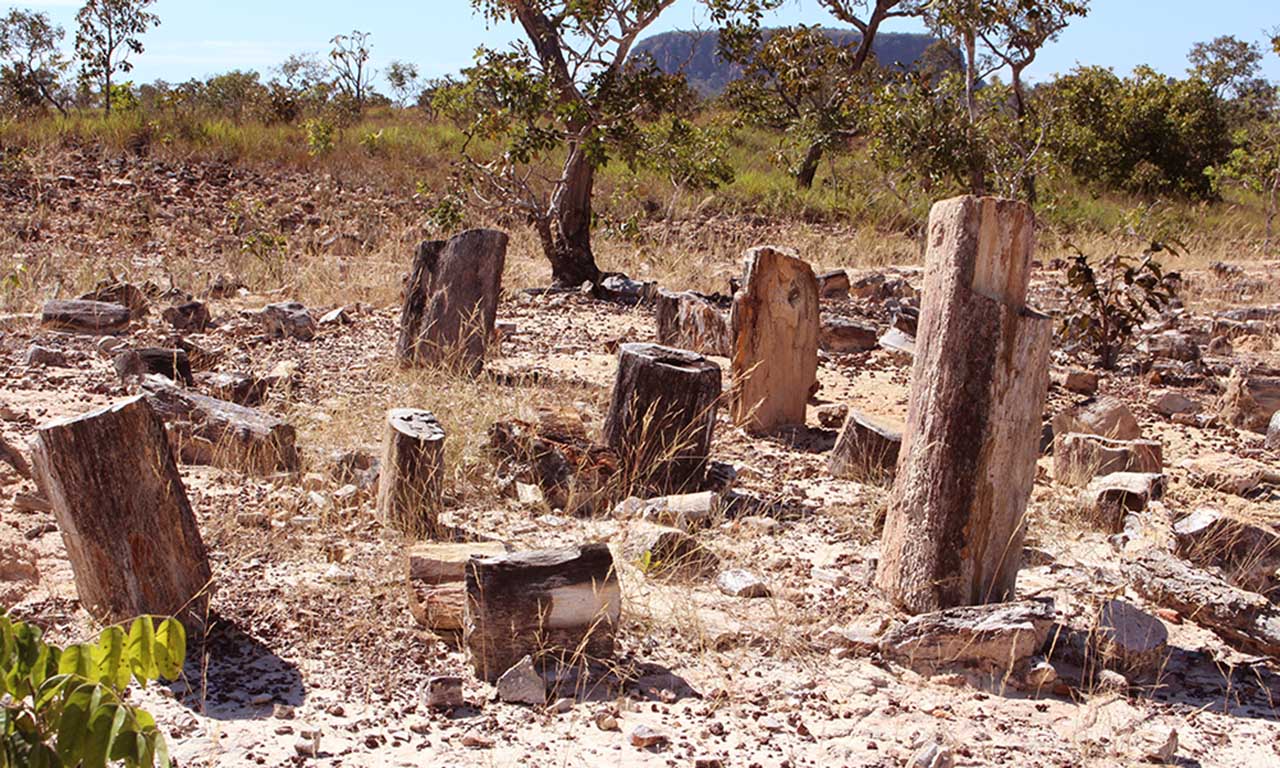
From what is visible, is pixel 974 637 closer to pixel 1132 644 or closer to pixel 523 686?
pixel 1132 644

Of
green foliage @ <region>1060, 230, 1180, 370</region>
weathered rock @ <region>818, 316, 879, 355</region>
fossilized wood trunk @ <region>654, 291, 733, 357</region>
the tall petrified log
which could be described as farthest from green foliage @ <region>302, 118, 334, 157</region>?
the tall petrified log

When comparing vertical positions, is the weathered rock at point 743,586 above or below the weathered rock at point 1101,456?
below

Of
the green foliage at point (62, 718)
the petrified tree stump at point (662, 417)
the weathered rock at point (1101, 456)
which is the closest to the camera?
the green foliage at point (62, 718)

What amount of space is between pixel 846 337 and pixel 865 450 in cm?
313

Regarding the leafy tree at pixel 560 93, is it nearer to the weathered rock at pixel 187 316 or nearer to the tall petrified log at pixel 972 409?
the weathered rock at pixel 187 316

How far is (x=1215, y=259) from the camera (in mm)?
14250

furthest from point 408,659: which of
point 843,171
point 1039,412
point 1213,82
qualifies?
point 1213,82

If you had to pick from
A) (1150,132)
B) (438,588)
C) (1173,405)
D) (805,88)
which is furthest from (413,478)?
(1150,132)

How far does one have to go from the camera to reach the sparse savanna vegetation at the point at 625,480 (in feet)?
11.1

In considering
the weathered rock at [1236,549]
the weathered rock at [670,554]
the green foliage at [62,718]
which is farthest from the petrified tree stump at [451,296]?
the green foliage at [62,718]

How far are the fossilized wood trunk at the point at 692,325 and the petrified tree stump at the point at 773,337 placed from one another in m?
1.37

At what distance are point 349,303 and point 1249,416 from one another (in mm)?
6716

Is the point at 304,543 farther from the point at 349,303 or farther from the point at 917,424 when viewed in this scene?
the point at 349,303

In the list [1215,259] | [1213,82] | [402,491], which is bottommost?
[402,491]
